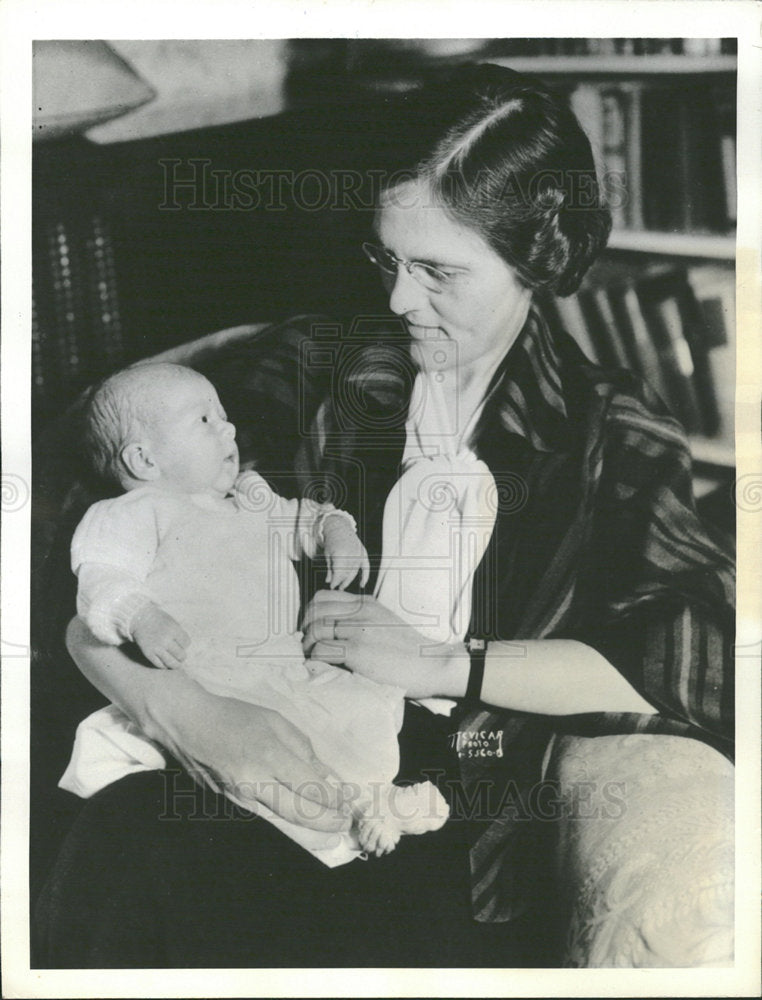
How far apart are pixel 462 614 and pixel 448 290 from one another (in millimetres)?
607

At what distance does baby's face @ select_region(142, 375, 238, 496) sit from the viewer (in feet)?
6.01

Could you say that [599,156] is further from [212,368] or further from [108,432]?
[108,432]

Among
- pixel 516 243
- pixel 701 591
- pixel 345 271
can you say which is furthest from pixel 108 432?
pixel 701 591

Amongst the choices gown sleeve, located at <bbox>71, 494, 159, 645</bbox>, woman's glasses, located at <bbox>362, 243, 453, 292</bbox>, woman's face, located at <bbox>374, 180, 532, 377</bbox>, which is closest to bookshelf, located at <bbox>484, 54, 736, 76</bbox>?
woman's face, located at <bbox>374, 180, 532, 377</bbox>

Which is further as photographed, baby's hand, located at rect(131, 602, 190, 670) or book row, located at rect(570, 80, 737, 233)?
book row, located at rect(570, 80, 737, 233)

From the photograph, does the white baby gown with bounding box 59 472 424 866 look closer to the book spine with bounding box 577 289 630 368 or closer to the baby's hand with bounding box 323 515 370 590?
the baby's hand with bounding box 323 515 370 590

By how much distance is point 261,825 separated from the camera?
184cm

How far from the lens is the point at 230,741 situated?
1.83 metres

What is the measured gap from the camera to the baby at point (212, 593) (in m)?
1.83

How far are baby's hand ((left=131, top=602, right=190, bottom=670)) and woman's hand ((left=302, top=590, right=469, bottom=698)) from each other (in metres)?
0.24

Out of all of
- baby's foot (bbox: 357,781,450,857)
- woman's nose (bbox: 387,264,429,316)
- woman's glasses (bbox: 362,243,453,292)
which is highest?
woman's glasses (bbox: 362,243,453,292)

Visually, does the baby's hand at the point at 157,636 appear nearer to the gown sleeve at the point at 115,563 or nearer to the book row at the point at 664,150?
the gown sleeve at the point at 115,563

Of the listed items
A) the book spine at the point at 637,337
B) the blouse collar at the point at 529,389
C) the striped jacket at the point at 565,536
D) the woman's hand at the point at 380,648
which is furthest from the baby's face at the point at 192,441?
the book spine at the point at 637,337

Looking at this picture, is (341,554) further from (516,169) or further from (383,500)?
Result: (516,169)
